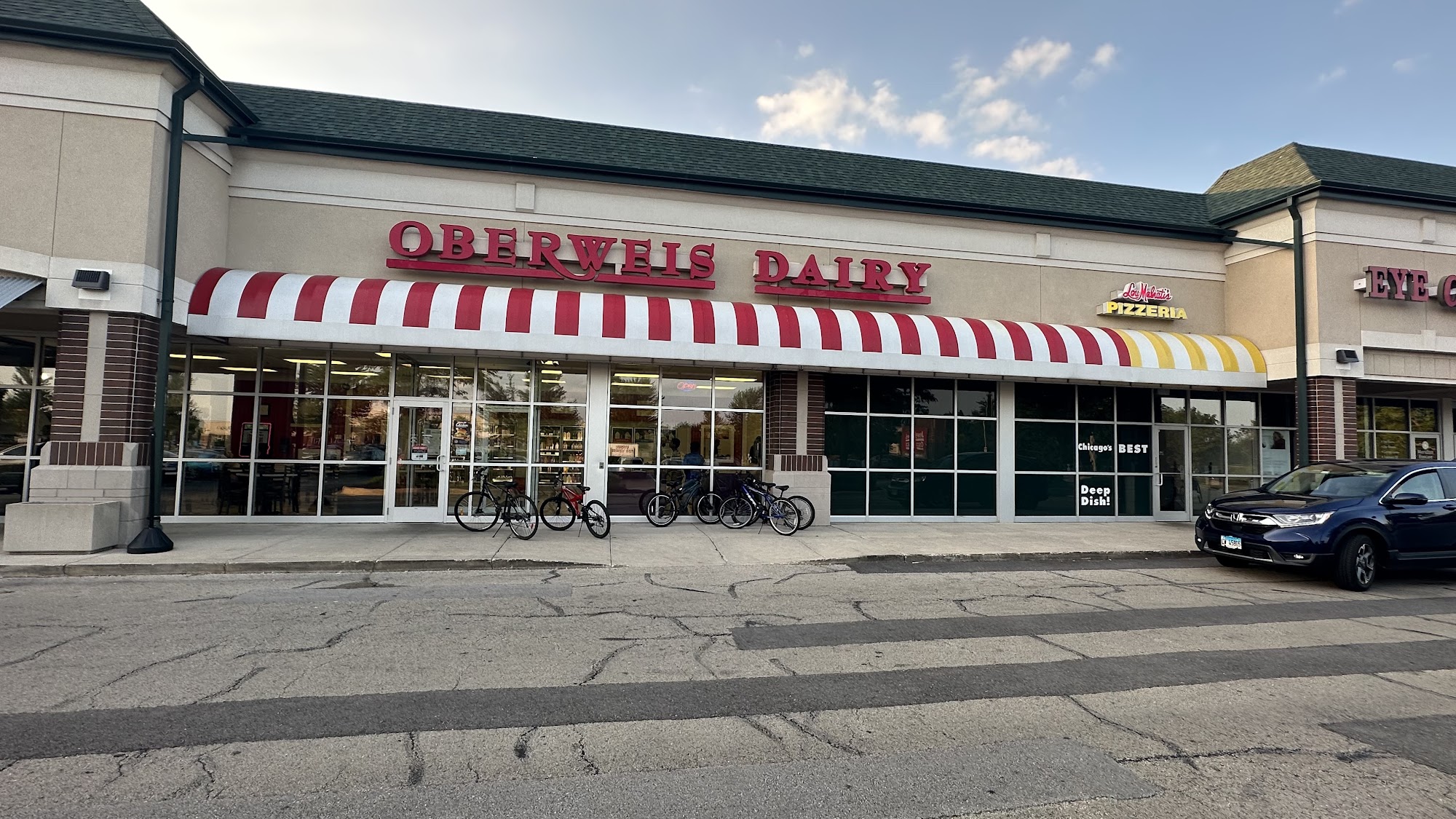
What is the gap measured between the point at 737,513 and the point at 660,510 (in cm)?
149

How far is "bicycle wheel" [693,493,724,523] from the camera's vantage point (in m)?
14.3

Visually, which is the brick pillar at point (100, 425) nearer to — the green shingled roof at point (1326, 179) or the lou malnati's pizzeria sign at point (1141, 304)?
the lou malnati's pizzeria sign at point (1141, 304)

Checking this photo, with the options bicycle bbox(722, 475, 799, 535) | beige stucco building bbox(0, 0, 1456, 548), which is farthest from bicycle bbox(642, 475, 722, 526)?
bicycle bbox(722, 475, 799, 535)

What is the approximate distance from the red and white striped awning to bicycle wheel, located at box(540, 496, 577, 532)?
256 centimetres

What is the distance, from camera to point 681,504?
14617mm

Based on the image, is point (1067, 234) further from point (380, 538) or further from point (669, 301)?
point (380, 538)

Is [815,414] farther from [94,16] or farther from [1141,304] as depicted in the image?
[94,16]

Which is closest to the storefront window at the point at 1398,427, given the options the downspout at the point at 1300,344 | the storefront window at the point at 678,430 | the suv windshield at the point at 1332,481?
the downspout at the point at 1300,344

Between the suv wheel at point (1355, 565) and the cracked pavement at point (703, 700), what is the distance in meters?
0.67

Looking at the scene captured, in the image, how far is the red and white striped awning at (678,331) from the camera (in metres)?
12.1

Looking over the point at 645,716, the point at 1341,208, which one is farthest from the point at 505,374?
the point at 1341,208

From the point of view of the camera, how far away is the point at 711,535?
42.1 ft

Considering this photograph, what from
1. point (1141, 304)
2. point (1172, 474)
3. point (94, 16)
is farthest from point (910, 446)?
point (94, 16)

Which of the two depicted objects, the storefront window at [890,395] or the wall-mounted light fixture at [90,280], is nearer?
the wall-mounted light fixture at [90,280]
